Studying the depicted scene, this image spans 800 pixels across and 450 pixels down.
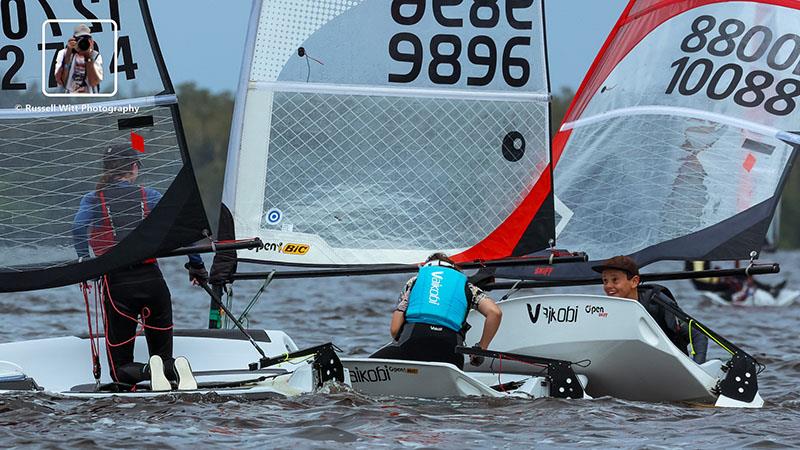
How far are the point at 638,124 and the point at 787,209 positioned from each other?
63.4m

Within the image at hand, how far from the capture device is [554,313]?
8195 mm

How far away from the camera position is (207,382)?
8.10 metres

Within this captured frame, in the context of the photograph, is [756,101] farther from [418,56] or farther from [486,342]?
[486,342]

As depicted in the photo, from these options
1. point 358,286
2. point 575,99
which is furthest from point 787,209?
point 575,99

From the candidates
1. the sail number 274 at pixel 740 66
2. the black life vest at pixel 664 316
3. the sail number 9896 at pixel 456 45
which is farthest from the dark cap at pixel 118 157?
the sail number 274 at pixel 740 66

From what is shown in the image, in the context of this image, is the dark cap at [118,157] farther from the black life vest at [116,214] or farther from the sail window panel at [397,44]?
the sail window panel at [397,44]

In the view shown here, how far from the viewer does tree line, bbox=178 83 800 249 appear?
196 ft

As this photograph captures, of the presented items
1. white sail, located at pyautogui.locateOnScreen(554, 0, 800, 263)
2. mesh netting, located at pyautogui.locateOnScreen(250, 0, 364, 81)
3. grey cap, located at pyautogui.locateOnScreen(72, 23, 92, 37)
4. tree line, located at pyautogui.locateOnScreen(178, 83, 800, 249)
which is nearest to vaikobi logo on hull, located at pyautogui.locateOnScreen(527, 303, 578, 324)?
white sail, located at pyautogui.locateOnScreen(554, 0, 800, 263)

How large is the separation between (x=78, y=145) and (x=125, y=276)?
0.72 metres

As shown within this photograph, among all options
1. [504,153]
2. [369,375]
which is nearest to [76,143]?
[369,375]

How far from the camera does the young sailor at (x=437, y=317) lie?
25.3ft

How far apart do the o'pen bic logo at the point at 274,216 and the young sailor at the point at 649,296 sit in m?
1.89

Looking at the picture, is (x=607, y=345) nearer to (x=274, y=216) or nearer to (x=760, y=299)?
(x=274, y=216)

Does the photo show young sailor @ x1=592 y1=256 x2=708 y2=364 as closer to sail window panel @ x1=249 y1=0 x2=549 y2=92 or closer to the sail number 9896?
sail window panel @ x1=249 y1=0 x2=549 y2=92
